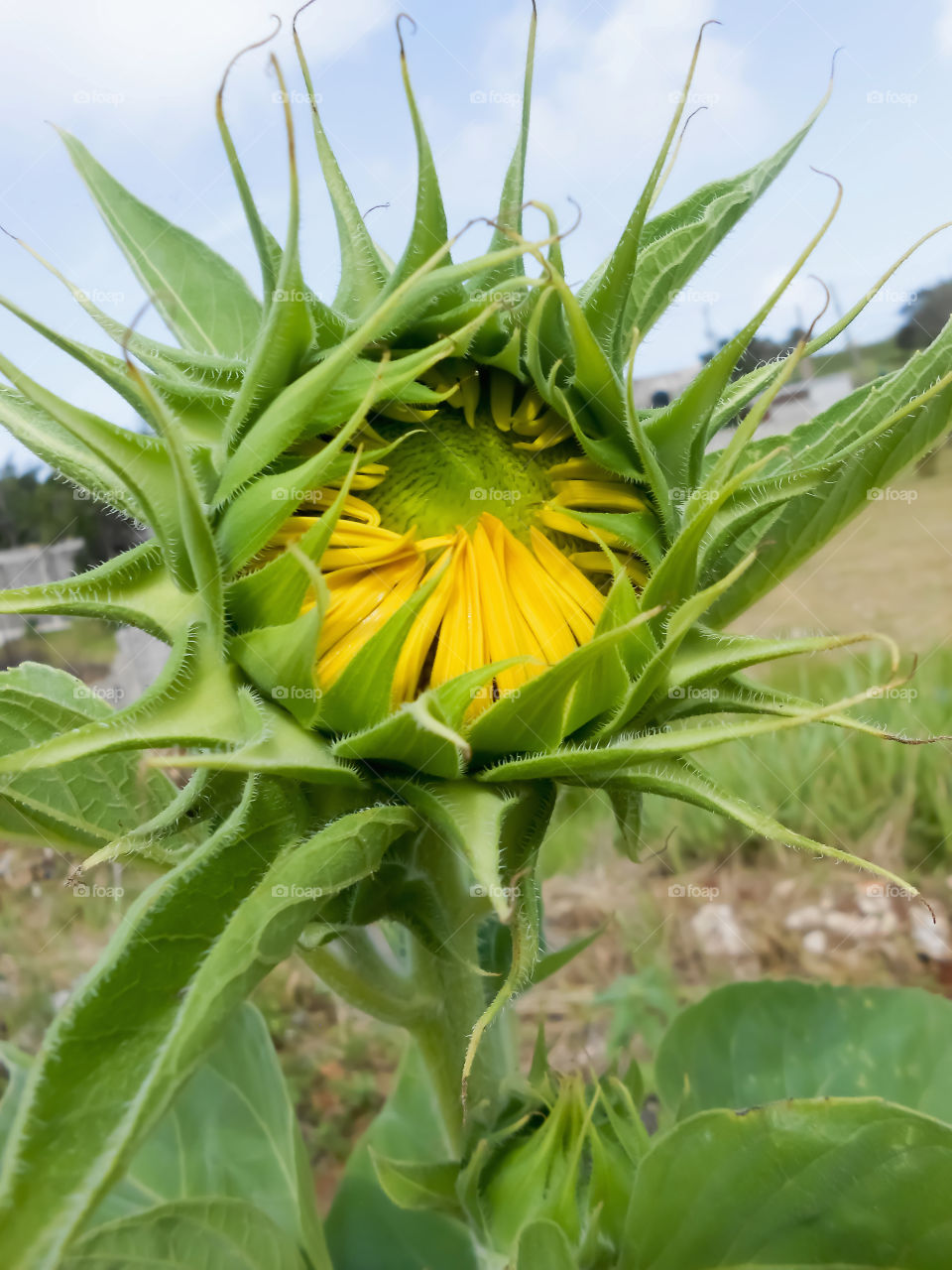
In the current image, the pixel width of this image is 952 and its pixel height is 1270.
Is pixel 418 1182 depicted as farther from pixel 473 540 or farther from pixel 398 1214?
pixel 473 540

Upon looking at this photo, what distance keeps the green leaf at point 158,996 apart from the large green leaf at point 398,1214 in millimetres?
1270

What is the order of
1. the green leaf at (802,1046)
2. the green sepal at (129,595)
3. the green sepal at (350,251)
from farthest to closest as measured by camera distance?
the green leaf at (802,1046) → the green sepal at (350,251) → the green sepal at (129,595)

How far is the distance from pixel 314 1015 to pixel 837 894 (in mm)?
2207

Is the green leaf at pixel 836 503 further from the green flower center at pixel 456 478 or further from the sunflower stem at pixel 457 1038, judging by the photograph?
the sunflower stem at pixel 457 1038

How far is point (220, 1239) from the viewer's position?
1.63 m

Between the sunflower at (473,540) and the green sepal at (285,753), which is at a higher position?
the sunflower at (473,540)

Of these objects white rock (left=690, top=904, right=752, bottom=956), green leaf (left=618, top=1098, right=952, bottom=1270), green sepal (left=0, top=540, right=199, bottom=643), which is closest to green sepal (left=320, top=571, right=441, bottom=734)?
green sepal (left=0, top=540, right=199, bottom=643)

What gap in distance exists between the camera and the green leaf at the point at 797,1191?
54.1 inches

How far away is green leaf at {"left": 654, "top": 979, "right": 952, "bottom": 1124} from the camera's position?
2.05 m

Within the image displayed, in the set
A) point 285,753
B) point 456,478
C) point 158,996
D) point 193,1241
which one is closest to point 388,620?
point 285,753

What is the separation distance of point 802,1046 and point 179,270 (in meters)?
1.91

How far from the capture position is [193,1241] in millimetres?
1606

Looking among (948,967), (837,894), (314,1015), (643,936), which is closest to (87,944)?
(314,1015)

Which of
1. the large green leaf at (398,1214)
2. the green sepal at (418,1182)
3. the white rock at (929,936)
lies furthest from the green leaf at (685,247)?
the white rock at (929,936)
